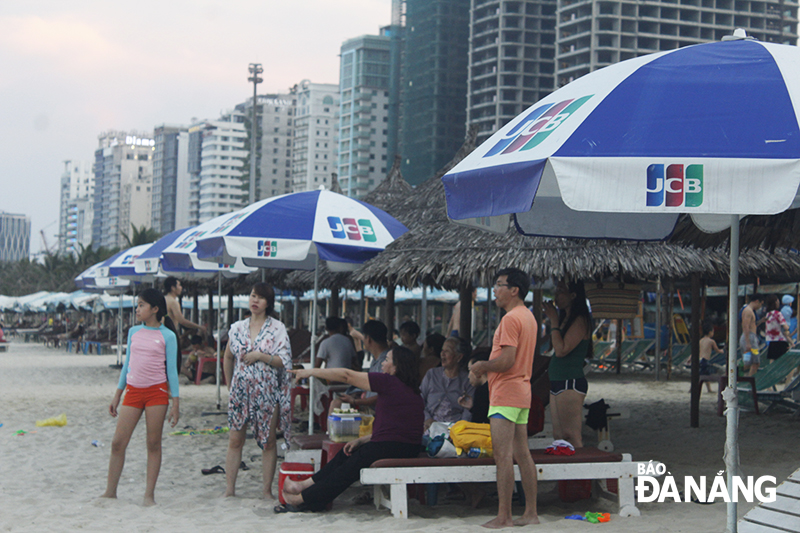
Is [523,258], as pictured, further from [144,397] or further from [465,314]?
[144,397]

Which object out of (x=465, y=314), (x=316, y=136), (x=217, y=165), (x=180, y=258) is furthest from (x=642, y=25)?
(x=217, y=165)

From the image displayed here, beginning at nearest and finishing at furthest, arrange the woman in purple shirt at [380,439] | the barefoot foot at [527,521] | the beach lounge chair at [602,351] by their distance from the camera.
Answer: the barefoot foot at [527,521], the woman in purple shirt at [380,439], the beach lounge chair at [602,351]

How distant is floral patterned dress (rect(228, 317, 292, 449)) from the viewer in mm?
5543

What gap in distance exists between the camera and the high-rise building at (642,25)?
83.9 m

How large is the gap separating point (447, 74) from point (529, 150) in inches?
3985

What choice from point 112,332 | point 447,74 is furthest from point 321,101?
point 112,332

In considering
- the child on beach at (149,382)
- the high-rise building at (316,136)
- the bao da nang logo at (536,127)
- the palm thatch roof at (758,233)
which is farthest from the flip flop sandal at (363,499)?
the high-rise building at (316,136)

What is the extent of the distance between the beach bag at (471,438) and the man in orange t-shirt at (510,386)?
1.66 ft

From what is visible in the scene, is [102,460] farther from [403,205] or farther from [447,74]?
[447,74]

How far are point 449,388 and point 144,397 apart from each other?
88.4 inches

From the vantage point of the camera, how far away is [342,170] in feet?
435

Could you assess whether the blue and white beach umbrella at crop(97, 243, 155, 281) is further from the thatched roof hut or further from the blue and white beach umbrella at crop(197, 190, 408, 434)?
the thatched roof hut

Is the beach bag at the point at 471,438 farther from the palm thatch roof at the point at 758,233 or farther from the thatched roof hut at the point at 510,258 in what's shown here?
the thatched roof hut at the point at 510,258

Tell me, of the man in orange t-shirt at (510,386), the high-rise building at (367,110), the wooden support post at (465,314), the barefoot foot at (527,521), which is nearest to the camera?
the man in orange t-shirt at (510,386)
